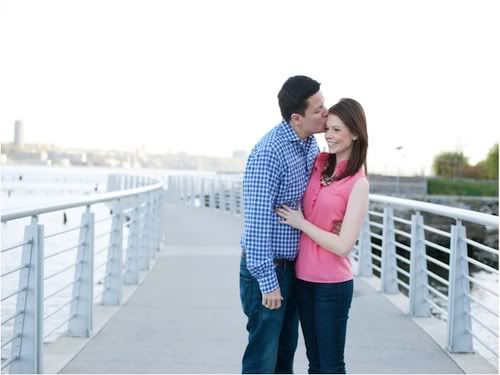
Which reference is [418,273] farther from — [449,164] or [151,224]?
[449,164]

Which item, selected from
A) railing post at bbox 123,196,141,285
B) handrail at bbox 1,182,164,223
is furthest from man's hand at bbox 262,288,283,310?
railing post at bbox 123,196,141,285

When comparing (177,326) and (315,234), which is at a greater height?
(315,234)

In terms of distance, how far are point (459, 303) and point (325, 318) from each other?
223 cm

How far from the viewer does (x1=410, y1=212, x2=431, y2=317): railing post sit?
5855 mm

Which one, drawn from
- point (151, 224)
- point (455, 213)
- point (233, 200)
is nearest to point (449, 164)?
point (233, 200)

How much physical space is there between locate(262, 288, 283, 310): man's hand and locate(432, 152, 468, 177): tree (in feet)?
273

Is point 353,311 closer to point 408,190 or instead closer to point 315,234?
point 315,234

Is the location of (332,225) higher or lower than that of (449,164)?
lower

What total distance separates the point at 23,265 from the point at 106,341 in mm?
1307

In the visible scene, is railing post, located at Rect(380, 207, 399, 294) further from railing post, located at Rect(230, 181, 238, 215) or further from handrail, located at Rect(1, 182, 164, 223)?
railing post, located at Rect(230, 181, 238, 215)

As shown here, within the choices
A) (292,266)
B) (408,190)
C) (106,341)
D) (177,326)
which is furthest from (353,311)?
(408,190)

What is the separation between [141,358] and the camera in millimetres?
4574

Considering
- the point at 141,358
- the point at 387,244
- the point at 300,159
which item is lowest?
the point at 141,358

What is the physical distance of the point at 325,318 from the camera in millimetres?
2814
